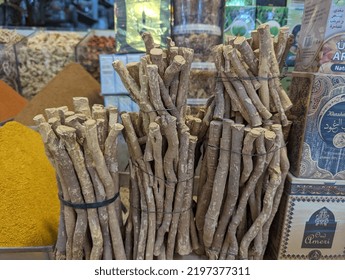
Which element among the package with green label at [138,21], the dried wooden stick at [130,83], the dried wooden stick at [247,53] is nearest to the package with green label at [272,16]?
the package with green label at [138,21]

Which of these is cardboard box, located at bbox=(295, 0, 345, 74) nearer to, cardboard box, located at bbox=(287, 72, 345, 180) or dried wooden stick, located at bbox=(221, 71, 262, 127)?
cardboard box, located at bbox=(287, 72, 345, 180)

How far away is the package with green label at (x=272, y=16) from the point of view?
166 cm

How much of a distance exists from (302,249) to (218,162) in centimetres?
45

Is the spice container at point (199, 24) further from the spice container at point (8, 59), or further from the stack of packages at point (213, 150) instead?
the spice container at point (8, 59)

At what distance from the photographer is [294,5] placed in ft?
5.34

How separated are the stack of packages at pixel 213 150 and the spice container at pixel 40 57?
1590 mm

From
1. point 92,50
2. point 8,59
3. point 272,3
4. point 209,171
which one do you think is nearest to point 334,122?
point 209,171

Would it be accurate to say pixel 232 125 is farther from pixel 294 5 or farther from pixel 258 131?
pixel 294 5

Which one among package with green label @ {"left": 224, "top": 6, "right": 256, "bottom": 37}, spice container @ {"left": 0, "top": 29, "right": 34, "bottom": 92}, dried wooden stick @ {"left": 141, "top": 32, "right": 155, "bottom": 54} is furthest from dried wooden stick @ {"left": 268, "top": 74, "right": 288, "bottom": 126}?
spice container @ {"left": 0, "top": 29, "right": 34, "bottom": 92}

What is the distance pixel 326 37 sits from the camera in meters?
0.82

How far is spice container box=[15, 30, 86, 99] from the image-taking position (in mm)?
2066
